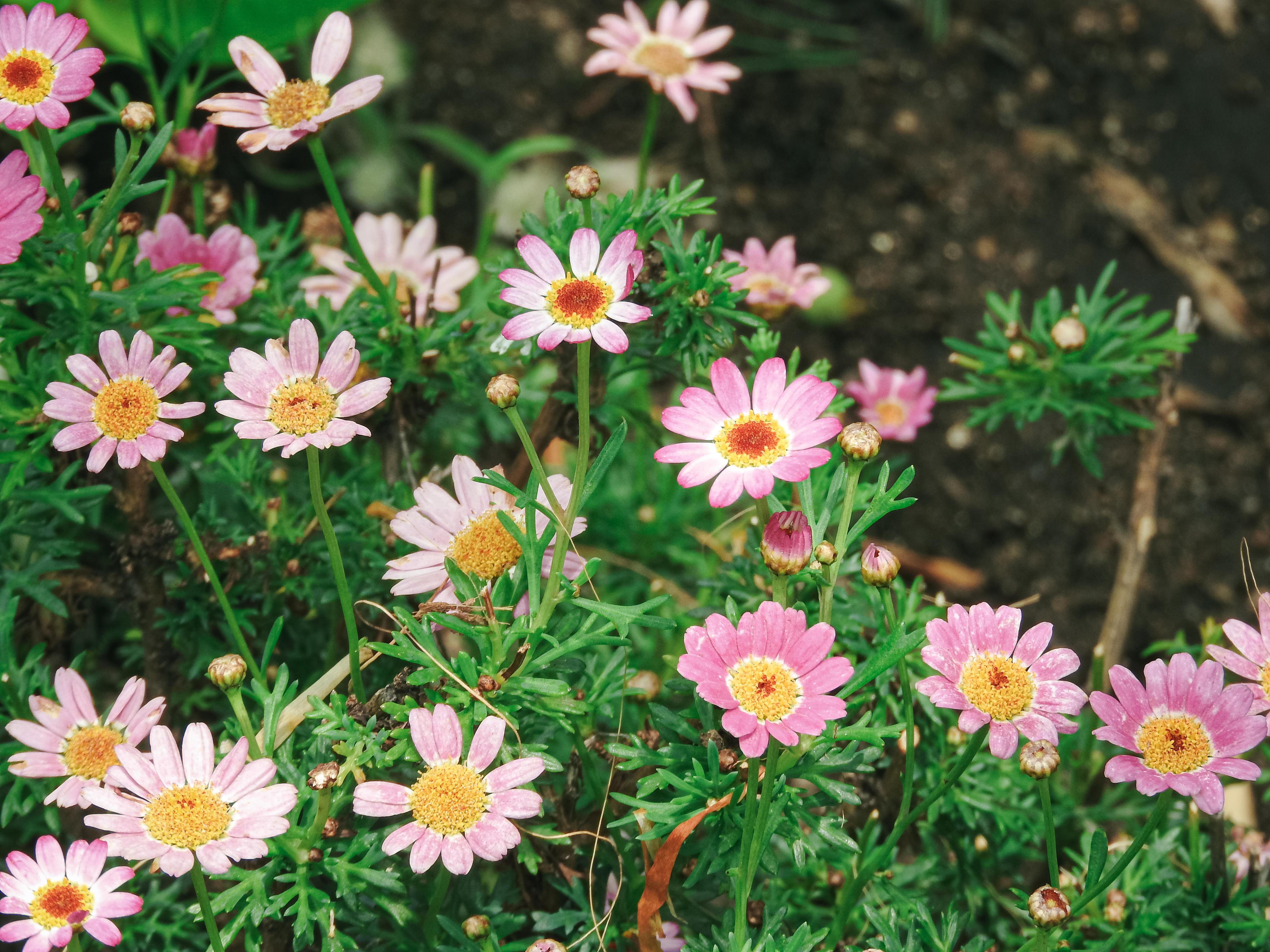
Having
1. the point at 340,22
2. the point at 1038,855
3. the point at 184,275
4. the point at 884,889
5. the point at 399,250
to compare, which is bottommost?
the point at 1038,855

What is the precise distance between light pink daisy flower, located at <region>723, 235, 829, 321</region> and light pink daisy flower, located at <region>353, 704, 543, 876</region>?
0.75 metres

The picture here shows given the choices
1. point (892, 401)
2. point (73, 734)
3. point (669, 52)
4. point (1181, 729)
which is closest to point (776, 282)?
point (892, 401)

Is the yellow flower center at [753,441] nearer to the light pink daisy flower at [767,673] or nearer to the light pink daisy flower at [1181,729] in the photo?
the light pink daisy flower at [767,673]

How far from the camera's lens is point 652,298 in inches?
52.4

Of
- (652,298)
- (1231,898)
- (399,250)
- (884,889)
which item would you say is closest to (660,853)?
(884,889)

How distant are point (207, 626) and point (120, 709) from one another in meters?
0.24

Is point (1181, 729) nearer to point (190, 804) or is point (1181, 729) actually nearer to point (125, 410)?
point (190, 804)

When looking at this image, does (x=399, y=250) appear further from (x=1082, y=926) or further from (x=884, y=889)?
(x=1082, y=926)

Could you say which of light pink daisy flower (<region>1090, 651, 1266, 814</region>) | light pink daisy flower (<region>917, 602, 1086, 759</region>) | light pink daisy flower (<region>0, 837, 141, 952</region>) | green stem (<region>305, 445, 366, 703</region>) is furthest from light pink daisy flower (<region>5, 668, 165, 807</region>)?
light pink daisy flower (<region>1090, 651, 1266, 814</region>)

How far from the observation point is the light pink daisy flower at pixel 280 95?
1.24m

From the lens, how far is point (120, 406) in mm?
1173

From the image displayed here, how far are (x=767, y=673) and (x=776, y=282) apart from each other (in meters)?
0.77

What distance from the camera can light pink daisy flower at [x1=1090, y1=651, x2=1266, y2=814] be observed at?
104cm

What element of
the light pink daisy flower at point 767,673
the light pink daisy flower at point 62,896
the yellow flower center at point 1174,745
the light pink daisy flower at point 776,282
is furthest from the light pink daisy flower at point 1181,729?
the light pink daisy flower at point 62,896
